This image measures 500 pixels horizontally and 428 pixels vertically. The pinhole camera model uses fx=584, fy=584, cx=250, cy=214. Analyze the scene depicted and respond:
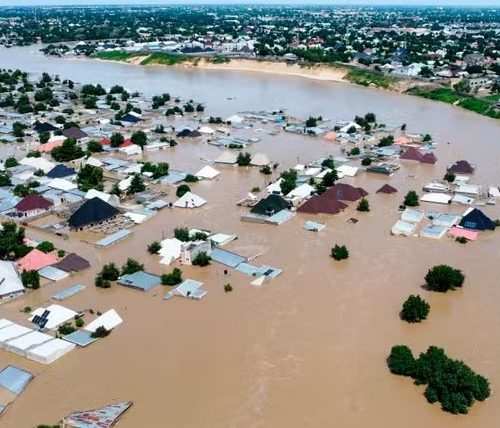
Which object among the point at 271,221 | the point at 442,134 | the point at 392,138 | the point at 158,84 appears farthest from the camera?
the point at 158,84

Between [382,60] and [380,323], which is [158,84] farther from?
[380,323]

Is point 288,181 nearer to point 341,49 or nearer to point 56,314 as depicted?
point 56,314

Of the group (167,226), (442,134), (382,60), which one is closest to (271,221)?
(167,226)

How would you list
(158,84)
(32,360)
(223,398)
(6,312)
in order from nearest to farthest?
(223,398), (32,360), (6,312), (158,84)

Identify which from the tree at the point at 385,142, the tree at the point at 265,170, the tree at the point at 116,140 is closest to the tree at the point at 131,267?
the tree at the point at 265,170

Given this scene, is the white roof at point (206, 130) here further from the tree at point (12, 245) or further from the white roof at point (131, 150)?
the tree at point (12, 245)

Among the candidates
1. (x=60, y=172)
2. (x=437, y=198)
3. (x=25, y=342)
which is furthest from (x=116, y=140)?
(x=25, y=342)
